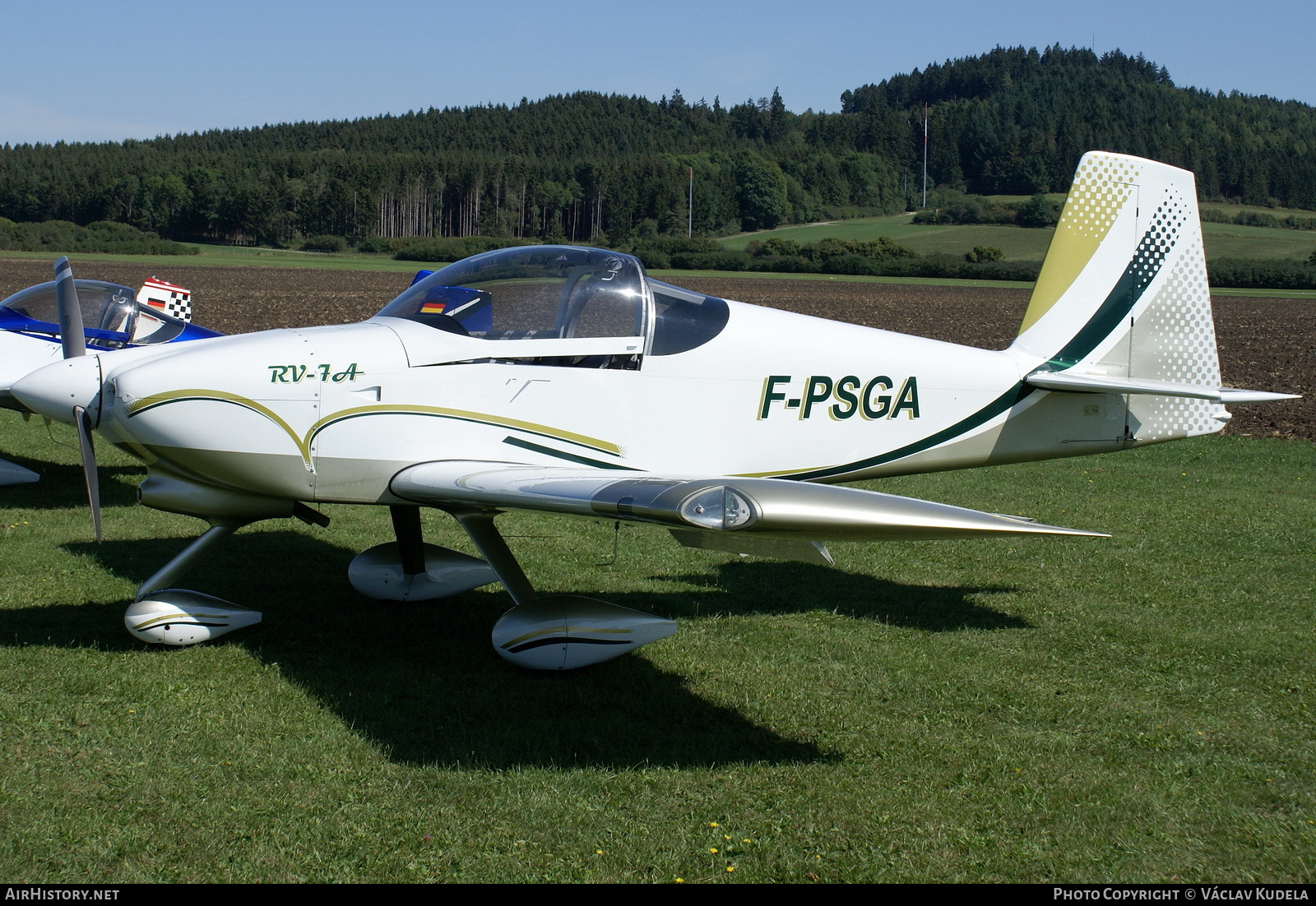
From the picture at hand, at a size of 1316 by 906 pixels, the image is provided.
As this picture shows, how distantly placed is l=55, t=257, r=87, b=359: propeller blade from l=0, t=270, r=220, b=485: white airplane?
3.59 meters

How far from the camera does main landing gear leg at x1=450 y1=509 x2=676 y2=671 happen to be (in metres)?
5.10

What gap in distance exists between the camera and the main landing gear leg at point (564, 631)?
201 inches

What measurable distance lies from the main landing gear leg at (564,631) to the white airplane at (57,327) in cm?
630

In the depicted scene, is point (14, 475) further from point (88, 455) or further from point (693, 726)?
point (693, 726)

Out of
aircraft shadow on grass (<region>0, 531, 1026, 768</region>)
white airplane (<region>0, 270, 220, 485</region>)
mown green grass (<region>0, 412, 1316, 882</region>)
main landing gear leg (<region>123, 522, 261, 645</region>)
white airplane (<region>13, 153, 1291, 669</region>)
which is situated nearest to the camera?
mown green grass (<region>0, 412, 1316, 882</region>)

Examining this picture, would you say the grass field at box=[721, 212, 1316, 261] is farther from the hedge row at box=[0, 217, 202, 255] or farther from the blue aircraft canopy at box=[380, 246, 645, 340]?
the blue aircraft canopy at box=[380, 246, 645, 340]

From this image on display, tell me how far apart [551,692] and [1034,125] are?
160108 mm

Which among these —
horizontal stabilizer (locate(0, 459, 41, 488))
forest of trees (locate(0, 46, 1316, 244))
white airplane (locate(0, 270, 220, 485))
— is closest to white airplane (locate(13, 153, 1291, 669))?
horizontal stabilizer (locate(0, 459, 41, 488))

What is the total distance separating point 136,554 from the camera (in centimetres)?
731

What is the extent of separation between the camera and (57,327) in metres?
10.0

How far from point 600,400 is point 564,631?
124 cm

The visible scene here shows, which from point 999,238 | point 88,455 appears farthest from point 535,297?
point 999,238

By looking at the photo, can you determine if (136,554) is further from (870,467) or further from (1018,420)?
(1018,420)
